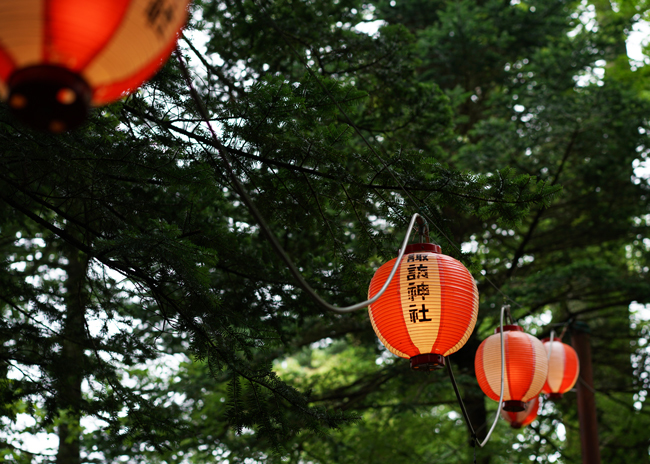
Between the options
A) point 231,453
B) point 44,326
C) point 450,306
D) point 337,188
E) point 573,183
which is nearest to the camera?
point 450,306

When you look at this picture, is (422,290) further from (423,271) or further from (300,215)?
(300,215)

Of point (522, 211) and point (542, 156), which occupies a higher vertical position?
point (542, 156)

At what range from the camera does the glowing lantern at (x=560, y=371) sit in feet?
19.8

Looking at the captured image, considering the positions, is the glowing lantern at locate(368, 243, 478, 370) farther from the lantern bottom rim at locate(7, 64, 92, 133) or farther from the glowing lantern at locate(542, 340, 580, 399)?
the glowing lantern at locate(542, 340, 580, 399)

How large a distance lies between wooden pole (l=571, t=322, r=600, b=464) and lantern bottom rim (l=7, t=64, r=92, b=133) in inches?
284

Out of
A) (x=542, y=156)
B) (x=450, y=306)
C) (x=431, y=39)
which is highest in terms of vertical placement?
(x=431, y=39)

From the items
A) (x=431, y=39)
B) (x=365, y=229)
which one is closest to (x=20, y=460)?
(x=365, y=229)

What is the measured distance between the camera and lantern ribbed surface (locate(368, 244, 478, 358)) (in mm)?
3055

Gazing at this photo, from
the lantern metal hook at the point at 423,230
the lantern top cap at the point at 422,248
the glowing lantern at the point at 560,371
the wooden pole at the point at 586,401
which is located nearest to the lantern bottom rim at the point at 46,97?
the lantern top cap at the point at 422,248

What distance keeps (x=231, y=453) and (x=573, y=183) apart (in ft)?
21.5

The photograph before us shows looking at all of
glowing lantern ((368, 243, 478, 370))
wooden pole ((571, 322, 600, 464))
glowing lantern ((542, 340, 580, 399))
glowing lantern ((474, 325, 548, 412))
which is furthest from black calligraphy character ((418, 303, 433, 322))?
wooden pole ((571, 322, 600, 464))

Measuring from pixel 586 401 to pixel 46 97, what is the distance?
296 inches

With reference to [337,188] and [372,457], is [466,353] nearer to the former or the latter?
[372,457]

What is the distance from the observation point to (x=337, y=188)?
3916 mm
